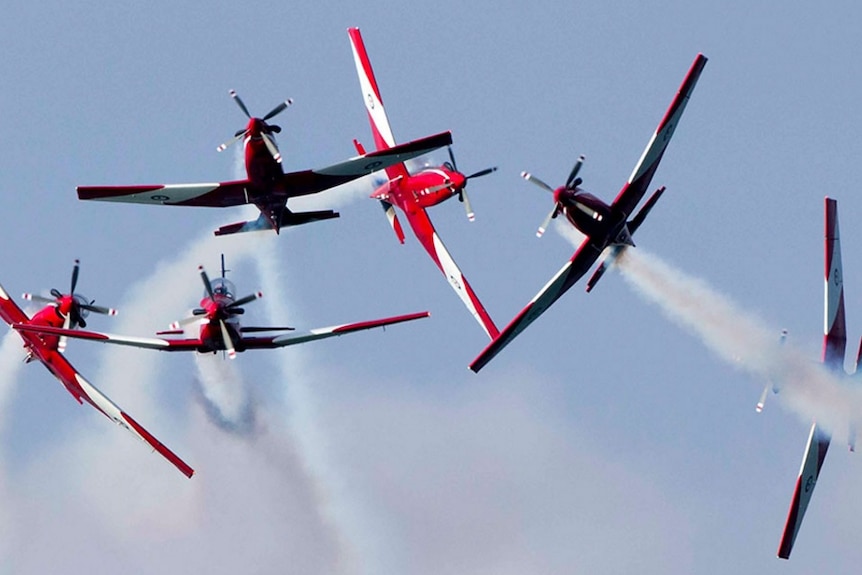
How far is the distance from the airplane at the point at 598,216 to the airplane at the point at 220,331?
5792 mm

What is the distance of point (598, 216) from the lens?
68250mm

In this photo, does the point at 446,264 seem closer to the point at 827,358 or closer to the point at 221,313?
the point at 221,313

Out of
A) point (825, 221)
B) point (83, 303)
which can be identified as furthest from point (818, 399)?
point (83, 303)

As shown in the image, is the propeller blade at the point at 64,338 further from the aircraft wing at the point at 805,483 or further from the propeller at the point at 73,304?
the aircraft wing at the point at 805,483

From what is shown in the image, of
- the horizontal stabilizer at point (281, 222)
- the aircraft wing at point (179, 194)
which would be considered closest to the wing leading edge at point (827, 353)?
the horizontal stabilizer at point (281, 222)

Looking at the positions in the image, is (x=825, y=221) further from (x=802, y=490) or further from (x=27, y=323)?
(x=27, y=323)

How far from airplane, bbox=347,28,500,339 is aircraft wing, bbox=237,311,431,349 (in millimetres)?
5627

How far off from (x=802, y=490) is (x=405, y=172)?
74.7 feet

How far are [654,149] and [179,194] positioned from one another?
18.4 m

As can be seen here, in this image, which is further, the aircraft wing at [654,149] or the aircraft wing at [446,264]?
the aircraft wing at [446,264]

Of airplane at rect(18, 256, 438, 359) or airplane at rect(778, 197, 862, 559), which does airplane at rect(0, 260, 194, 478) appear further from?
airplane at rect(778, 197, 862, 559)

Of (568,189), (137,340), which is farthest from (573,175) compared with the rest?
(137,340)

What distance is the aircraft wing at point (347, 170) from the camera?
72688mm

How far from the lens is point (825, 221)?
69.3 m
